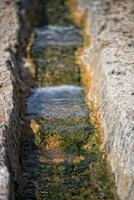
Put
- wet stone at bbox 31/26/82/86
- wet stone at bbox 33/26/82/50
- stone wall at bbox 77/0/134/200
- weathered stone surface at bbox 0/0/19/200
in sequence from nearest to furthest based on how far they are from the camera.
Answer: weathered stone surface at bbox 0/0/19/200, stone wall at bbox 77/0/134/200, wet stone at bbox 31/26/82/86, wet stone at bbox 33/26/82/50

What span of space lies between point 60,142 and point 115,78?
2.00 metres

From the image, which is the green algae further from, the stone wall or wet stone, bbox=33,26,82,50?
wet stone, bbox=33,26,82,50

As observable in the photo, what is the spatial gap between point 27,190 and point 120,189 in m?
1.74

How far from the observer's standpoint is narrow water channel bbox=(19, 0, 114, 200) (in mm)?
9719

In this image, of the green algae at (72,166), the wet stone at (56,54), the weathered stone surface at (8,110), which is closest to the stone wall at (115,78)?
the green algae at (72,166)

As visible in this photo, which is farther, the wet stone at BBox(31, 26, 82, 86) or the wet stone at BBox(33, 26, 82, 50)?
the wet stone at BBox(33, 26, 82, 50)

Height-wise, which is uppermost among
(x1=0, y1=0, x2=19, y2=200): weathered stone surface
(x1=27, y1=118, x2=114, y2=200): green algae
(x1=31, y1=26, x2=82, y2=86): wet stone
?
(x1=0, y1=0, x2=19, y2=200): weathered stone surface

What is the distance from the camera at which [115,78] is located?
11.8 metres

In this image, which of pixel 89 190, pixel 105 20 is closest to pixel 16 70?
pixel 105 20

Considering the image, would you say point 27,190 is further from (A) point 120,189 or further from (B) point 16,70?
(B) point 16,70

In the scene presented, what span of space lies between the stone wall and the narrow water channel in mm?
357

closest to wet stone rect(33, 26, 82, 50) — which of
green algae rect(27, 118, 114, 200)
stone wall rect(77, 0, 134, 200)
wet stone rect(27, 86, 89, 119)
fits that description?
stone wall rect(77, 0, 134, 200)

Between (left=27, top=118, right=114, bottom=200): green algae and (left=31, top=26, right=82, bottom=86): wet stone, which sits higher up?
(left=31, top=26, right=82, bottom=86): wet stone

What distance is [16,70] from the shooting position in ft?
44.3
